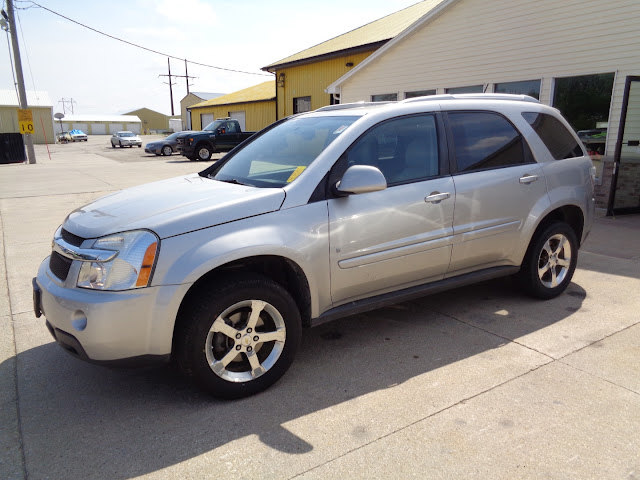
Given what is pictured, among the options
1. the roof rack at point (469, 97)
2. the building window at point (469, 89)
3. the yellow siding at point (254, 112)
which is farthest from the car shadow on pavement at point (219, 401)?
the yellow siding at point (254, 112)

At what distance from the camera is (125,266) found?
2.69m

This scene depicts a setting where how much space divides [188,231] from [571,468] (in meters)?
2.27

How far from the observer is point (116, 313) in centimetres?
263

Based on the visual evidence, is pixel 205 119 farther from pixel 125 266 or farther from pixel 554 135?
pixel 125 266

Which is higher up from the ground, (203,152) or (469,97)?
(469,97)

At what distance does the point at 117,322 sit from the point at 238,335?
2.21 feet

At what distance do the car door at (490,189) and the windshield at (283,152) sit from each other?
3.21 feet

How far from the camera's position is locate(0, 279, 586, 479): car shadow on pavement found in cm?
258

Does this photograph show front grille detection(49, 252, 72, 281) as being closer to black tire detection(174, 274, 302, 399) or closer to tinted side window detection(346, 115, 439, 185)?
black tire detection(174, 274, 302, 399)

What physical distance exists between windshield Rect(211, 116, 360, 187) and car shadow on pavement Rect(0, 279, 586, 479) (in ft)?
4.31

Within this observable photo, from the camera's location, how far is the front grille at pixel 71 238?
2.93 metres

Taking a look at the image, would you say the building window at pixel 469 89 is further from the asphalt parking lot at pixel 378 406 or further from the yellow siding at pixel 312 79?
the asphalt parking lot at pixel 378 406

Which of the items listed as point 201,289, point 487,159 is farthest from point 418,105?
point 201,289

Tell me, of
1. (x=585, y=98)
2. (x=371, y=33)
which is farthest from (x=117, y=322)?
(x=371, y=33)
